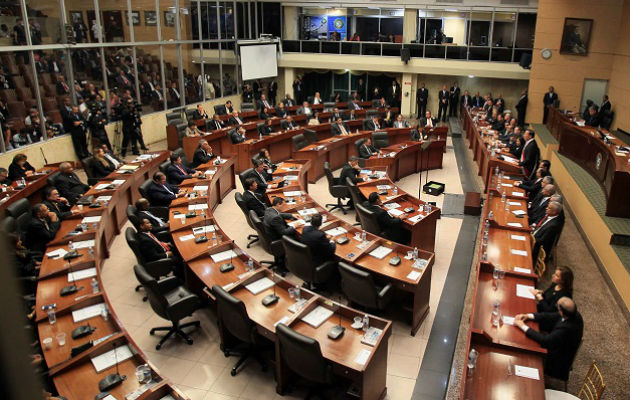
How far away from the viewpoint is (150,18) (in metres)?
16.3

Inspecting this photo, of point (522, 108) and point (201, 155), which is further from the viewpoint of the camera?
point (522, 108)

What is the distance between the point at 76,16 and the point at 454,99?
1474 centimetres

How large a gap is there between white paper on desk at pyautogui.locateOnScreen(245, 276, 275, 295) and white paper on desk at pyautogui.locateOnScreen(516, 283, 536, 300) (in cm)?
289

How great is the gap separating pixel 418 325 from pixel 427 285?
0.53 m

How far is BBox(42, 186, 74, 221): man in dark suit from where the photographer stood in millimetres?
7948

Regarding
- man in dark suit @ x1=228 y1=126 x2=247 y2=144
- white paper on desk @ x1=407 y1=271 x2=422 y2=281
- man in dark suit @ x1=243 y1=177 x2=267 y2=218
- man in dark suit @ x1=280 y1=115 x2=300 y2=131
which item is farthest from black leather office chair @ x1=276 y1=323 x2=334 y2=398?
man in dark suit @ x1=280 y1=115 x2=300 y2=131

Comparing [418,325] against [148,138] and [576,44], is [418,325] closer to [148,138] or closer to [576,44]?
[148,138]

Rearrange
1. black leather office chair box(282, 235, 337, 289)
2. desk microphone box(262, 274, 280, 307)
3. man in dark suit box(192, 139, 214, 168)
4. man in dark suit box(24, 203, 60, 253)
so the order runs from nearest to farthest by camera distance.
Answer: desk microphone box(262, 274, 280, 307) → black leather office chair box(282, 235, 337, 289) → man in dark suit box(24, 203, 60, 253) → man in dark suit box(192, 139, 214, 168)

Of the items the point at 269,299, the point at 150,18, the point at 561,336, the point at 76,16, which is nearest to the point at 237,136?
the point at 76,16

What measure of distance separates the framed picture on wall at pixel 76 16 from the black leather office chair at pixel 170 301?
9.83 metres

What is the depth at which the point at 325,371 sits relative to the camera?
15.3 ft

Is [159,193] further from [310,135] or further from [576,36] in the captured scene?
[576,36]

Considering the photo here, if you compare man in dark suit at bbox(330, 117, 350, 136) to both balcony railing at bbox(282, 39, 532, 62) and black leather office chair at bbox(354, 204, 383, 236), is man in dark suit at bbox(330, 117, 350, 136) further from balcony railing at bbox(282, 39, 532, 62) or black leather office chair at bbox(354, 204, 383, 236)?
balcony railing at bbox(282, 39, 532, 62)

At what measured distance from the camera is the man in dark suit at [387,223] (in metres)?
7.87
